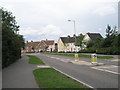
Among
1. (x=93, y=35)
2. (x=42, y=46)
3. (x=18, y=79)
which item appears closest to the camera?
(x=18, y=79)

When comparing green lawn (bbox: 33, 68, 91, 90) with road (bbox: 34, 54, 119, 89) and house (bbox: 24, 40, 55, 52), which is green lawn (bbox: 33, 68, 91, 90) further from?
house (bbox: 24, 40, 55, 52)

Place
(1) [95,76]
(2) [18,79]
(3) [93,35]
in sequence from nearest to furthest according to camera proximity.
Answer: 1. (2) [18,79]
2. (1) [95,76]
3. (3) [93,35]

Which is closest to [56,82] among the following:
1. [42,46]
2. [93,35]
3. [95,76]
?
[95,76]

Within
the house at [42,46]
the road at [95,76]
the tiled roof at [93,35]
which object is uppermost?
the tiled roof at [93,35]

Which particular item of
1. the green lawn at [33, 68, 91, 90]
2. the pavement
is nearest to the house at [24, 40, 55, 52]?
the pavement

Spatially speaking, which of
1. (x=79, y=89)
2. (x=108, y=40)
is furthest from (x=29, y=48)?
(x=79, y=89)

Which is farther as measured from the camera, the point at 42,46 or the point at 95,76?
the point at 42,46

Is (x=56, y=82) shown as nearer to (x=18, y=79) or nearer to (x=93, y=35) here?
(x=18, y=79)

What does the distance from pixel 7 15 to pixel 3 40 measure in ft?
73.9

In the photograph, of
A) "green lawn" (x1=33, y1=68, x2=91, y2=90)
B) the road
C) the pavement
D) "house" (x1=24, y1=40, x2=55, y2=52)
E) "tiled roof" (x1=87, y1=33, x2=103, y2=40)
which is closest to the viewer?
"green lawn" (x1=33, y1=68, x2=91, y2=90)

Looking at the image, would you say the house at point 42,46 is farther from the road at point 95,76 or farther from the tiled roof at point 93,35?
the road at point 95,76

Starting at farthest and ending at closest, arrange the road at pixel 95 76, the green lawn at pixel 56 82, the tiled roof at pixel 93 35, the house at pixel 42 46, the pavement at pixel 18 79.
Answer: the house at pixel 42 46
the tiled roof at pixel 93 35
the road at pixel 95 76
the pavement at pixel 18 79
the green lawn at pixel 56 82

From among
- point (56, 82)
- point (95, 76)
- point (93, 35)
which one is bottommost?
point (95, 76)

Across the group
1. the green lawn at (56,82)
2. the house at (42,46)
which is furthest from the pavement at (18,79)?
the house at (42,46)
